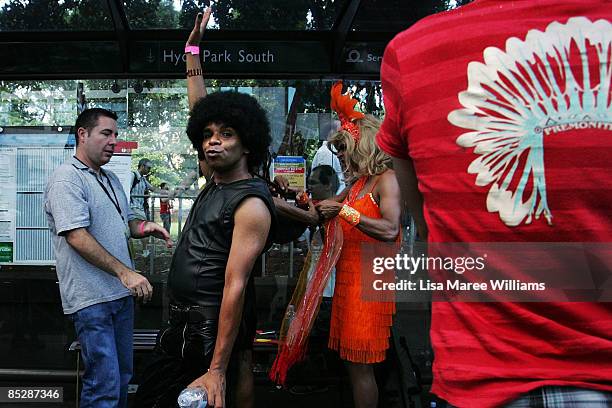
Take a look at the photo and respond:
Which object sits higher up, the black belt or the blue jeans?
the black belt

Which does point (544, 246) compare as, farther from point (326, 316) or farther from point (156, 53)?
point (156, 53)

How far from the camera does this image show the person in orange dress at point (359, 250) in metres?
3.55

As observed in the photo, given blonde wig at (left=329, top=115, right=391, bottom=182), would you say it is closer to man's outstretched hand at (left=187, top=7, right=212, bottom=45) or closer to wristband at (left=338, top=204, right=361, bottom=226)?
wristband at (left=338, top=204, right=361, bottom=226)

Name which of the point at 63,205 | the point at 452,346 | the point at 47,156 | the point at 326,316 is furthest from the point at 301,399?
the point at 452,346

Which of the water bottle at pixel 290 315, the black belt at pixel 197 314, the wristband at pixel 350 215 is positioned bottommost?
the water bottle at pixel 290 315

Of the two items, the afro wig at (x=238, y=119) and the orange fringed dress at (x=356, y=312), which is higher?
the afro wig at (x=238, y=119)

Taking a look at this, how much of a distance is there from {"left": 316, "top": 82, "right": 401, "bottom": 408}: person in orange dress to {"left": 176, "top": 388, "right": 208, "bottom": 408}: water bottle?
1389mm

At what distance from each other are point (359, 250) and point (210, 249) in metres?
1.26

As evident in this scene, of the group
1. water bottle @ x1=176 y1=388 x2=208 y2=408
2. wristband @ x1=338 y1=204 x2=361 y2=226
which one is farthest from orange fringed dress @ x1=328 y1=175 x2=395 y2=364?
water bottle @ x1=176 y1=388 x2=208 y2=408

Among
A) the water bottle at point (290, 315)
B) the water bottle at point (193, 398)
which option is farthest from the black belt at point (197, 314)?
the water bottle at point (290, 315)

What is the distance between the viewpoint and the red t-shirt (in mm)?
1024

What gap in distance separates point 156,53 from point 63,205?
5.27ft

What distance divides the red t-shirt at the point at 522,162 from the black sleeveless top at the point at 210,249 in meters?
1.57

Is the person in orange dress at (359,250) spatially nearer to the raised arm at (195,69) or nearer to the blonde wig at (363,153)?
the blonde wig at (363,153)
